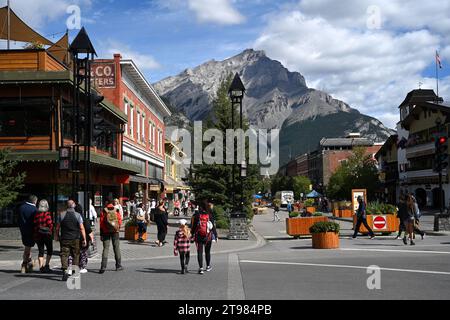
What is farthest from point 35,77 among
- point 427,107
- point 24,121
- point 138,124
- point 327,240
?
point 427,107

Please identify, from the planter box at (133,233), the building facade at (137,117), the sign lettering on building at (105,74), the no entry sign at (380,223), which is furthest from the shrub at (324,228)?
the sign lettering on building at (105,74)

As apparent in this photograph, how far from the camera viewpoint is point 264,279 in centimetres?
1125

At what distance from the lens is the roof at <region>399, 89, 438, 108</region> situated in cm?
7681

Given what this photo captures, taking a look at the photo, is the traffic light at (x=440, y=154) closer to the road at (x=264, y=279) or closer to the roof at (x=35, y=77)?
the road at (x=264, y=279)

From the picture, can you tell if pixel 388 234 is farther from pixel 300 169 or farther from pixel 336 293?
pixel 300 169

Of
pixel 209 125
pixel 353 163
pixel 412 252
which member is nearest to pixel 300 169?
pixel 353 163

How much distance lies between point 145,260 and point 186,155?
7437 cm

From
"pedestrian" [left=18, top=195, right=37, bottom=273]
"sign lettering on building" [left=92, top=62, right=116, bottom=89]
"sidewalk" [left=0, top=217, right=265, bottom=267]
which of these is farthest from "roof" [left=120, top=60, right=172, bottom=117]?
"pedestrian" [left=18, top=195, right=37, bottom=273]

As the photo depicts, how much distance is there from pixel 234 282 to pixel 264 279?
2.46 ft

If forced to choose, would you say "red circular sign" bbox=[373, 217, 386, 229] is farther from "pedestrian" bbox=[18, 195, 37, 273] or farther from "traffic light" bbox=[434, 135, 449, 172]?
"pedestrian" bbox=[18, 195, 37, 273]

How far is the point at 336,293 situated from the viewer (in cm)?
954

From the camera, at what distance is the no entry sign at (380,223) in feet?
76.4

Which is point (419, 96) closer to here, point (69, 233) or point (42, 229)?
point (42, 229)

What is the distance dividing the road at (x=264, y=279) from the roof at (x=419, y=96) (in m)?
64.4
